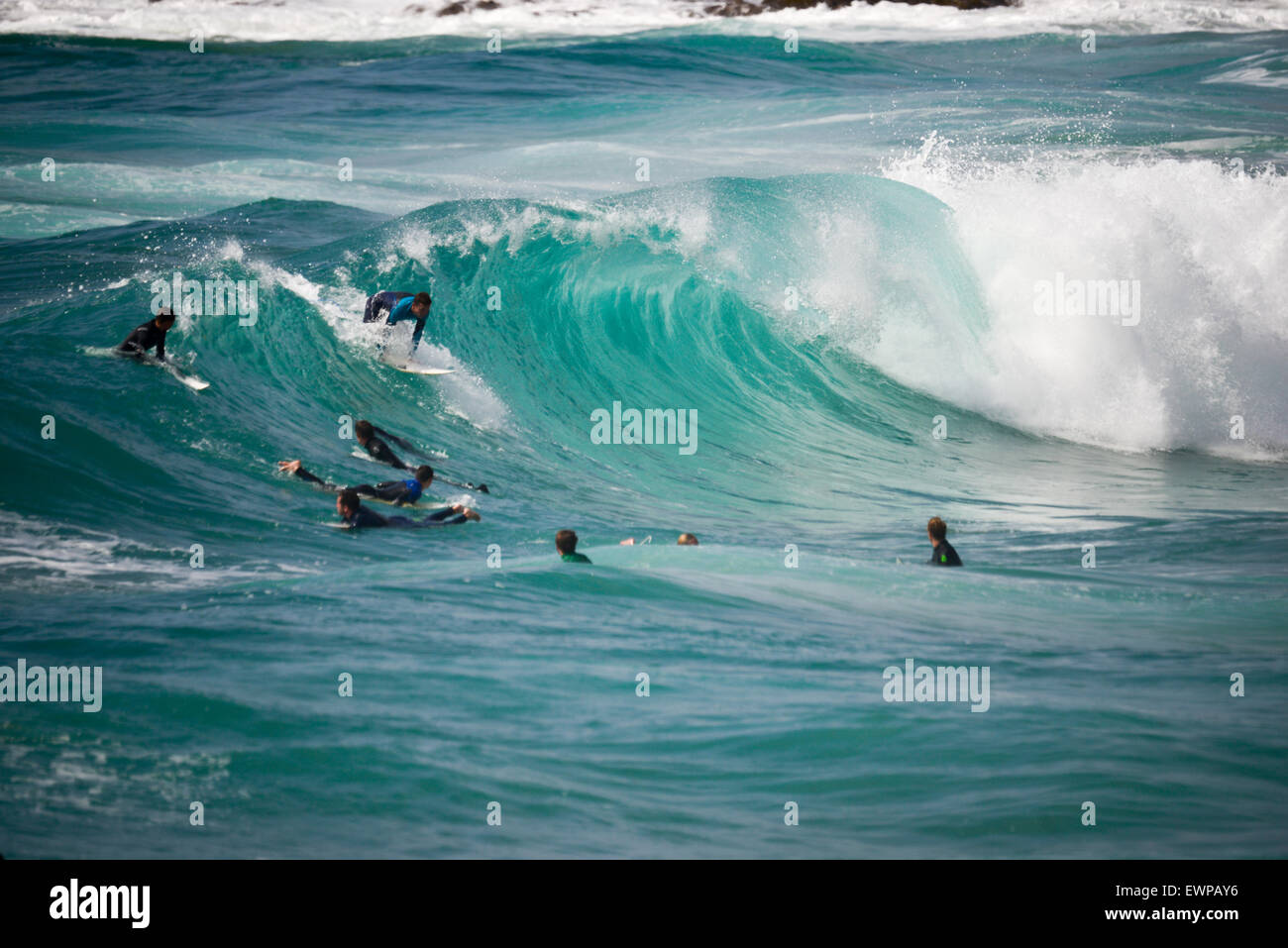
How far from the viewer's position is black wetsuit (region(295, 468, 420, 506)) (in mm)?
9727

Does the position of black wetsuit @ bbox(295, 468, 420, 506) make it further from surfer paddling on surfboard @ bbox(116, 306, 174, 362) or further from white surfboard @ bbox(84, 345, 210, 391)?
surfer paddling on surfboard @ bbox(116, 306, 174, 362)

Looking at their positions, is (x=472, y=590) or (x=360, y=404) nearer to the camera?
(x=472, y=590)

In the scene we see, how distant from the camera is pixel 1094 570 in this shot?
A: 9.12 metres

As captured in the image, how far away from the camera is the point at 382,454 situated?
10.8 m

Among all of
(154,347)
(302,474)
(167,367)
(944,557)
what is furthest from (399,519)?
(944,557)

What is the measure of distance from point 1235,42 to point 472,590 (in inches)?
1459

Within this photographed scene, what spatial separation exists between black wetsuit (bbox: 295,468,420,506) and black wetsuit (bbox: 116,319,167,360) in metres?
2.52

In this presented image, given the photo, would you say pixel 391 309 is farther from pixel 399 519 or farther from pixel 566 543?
pixel 566 543

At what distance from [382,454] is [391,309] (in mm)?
2825

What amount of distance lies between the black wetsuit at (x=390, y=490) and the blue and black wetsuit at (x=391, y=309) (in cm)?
322

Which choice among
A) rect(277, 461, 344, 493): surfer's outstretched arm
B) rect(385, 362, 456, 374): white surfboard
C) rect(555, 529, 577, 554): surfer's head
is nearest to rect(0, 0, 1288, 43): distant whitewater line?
rect(385, 362, 456, 374): white surfboard
